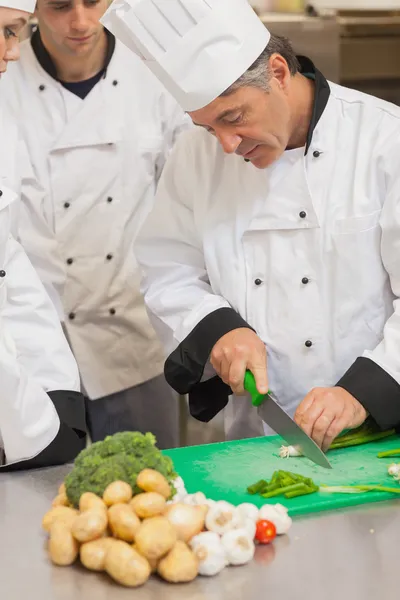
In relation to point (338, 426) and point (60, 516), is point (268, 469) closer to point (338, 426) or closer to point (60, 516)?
point (338, 426)

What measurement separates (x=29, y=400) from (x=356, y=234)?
26.8 inches

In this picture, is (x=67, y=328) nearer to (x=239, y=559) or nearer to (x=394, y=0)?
(x=239, y=559)

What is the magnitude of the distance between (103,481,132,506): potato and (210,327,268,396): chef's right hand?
1.50ft

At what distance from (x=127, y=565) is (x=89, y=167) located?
140cm

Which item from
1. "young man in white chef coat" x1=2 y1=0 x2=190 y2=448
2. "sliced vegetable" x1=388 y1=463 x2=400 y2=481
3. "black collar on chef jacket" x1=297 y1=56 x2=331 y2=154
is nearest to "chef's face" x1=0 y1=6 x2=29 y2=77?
"young man in white chef coat" x1=2 y1=0 x2=190 y2=448

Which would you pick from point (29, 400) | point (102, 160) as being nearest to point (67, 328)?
point (102, 160)

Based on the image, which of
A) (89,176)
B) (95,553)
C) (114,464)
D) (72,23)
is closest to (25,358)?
(114,464)

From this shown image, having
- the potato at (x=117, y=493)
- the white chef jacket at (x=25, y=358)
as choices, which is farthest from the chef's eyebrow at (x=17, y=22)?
the potato at (x=117, y=493)

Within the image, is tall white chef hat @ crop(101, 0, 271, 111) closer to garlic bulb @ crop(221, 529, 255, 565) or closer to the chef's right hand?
the chef's right hand

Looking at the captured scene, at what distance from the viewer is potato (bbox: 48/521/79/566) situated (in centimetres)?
125

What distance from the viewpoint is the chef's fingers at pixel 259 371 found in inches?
65.7

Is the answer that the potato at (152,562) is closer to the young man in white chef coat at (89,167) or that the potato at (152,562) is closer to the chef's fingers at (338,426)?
the chef's fingers at (338,426)

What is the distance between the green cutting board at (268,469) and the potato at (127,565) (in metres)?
0.30

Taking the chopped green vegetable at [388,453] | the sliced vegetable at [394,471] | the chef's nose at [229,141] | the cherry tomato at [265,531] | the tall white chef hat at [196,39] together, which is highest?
the tall white chef hat at [196,39]
